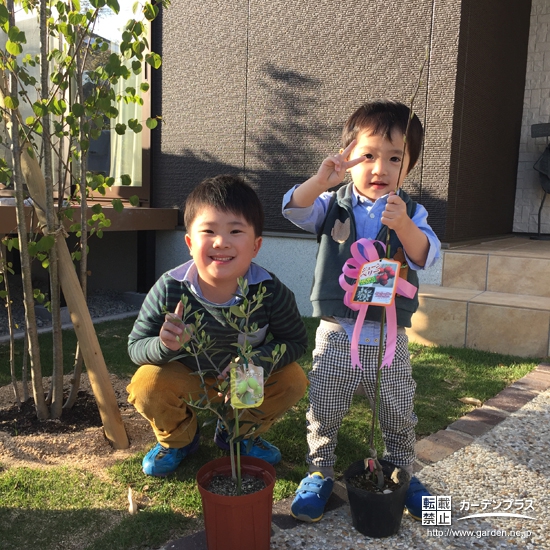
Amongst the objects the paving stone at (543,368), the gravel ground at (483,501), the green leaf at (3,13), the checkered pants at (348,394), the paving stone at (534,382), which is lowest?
the gravel ground at (483,501)

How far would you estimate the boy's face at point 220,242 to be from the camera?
195 centimetres

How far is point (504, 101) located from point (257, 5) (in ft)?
9.34

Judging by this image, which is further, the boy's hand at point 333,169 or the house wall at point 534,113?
the house wall at point 534,113

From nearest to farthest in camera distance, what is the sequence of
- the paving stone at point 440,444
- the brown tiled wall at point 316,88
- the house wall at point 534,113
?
the paving stone at point 440,444 → the brown tiled wall at point 316,88 → the house wall at point 534,113

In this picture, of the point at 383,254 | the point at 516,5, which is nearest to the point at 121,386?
the point at 383,254

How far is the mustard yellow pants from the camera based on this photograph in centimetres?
214

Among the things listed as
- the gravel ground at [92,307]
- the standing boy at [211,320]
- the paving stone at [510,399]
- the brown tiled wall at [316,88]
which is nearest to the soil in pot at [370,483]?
the standing boy at [211,320]

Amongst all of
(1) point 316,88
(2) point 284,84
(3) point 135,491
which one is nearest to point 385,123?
(3) point 135,491

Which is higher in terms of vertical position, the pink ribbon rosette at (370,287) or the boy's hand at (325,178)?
the boy's hand at (325,178)

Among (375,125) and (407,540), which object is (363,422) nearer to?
(407,540)

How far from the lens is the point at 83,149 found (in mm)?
2400

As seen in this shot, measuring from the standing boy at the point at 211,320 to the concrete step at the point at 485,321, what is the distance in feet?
7.40

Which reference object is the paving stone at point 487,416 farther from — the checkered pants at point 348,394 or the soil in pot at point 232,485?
the soil in pot at point 232,485

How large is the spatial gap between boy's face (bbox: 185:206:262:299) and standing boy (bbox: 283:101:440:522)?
0.22 m
